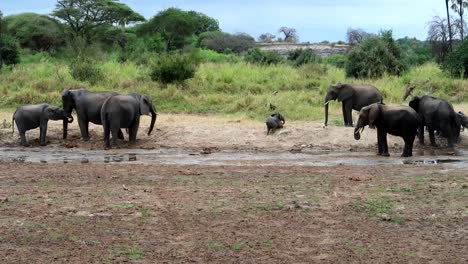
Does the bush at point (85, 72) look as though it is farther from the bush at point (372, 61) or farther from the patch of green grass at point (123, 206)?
the patch of green grass at point (123, 206)

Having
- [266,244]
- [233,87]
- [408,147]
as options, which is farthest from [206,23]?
[266,244]

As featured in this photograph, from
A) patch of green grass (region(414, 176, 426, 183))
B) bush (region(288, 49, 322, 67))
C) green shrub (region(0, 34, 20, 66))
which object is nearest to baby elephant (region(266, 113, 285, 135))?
patch of green grass (region(414, 176, 426, 183))

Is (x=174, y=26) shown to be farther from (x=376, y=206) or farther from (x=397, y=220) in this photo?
(x=397, y=220)

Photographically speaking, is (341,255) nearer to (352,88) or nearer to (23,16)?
(352,88)

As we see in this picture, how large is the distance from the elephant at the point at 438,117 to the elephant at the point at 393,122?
0.79 m

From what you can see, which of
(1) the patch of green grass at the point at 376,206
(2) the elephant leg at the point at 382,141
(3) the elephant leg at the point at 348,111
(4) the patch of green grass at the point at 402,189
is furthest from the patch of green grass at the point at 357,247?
(3) the elephant leg at the point at 348,111

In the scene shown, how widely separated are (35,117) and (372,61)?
14607 millimetres

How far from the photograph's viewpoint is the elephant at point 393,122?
1468 centimetres

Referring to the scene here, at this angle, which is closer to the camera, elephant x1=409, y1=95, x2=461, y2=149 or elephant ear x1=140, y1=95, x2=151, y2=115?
elephant x1=409, y1=95, x2=461, y2=149

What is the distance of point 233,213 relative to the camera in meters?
8.17

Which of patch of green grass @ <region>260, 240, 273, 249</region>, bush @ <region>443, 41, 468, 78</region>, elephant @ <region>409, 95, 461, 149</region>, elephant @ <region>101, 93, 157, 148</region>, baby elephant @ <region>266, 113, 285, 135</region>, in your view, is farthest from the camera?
bush @ <region>443, 41, 468, 78</region>

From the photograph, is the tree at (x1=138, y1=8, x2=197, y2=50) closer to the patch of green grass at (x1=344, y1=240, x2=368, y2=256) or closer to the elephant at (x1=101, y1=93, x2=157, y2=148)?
the elephant at (x1=101, y1=93, x2=157, y2=148)

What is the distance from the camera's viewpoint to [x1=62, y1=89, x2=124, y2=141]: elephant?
17234 millimetres

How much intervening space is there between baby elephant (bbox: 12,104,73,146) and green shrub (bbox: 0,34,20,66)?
18148 mm
